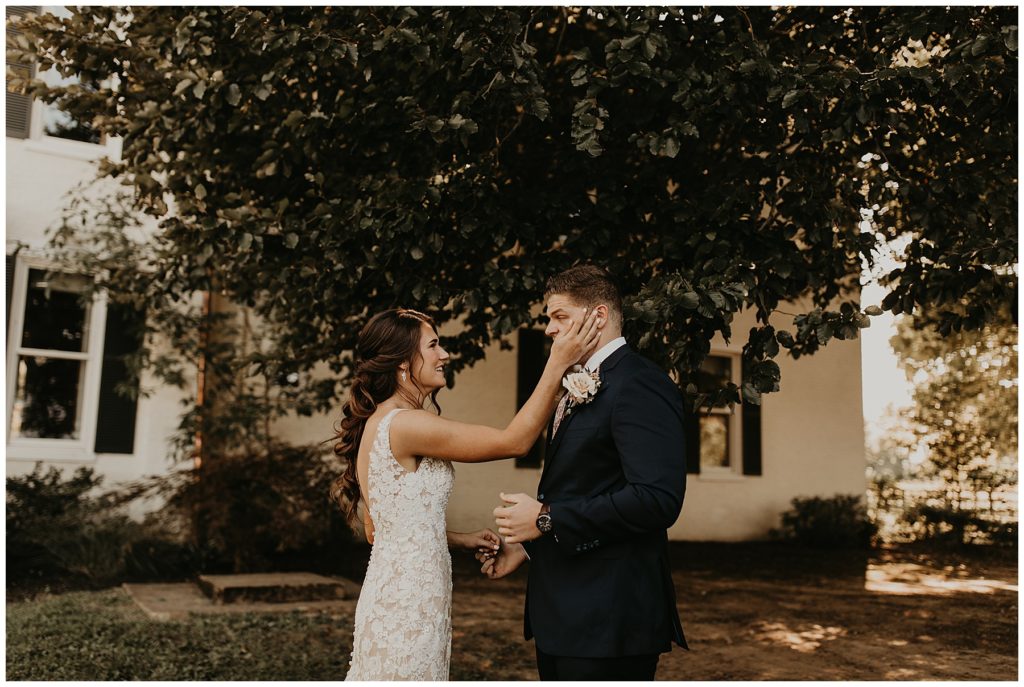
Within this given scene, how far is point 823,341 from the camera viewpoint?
4801 millimetres

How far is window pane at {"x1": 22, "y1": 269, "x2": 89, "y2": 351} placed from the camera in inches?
438

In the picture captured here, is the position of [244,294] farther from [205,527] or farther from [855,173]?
[855,173]

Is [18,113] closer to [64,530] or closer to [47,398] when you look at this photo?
[47,398]

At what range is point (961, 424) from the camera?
16.1m

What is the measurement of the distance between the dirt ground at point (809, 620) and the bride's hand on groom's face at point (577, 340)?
358 cm

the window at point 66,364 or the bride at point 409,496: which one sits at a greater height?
the window at point 66,364

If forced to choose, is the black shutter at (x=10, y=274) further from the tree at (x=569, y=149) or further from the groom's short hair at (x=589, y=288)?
the groom's short hair at (x=589, y=288)

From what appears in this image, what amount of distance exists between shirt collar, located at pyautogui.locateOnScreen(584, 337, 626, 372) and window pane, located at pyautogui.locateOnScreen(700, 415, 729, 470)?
12.5m

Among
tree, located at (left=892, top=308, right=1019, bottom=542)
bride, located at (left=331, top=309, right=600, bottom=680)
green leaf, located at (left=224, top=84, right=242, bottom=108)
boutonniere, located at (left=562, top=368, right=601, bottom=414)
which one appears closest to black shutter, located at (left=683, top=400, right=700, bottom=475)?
tree, located at (left=892, top=308, right=1019, bottom=542)

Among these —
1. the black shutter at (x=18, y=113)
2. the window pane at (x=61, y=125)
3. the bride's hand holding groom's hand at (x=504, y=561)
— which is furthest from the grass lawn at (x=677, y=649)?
the window pane at (x=61, y=125)

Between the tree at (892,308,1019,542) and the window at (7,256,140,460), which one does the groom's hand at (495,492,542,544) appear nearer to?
the window at (7,256,140,460)

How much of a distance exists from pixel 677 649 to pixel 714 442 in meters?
8.66

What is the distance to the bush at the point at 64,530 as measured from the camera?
31.6 ft

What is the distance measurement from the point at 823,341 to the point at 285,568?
25.2 feet
